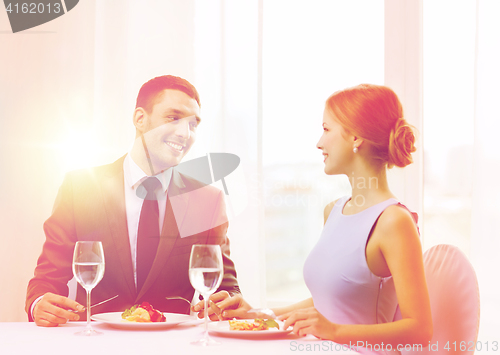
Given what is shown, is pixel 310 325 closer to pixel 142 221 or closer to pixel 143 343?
pixel 143 343

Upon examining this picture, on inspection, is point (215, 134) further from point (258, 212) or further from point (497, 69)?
point (497, 69)

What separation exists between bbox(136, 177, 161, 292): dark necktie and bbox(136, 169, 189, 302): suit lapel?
42mm

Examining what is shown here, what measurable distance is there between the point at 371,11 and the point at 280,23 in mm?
517

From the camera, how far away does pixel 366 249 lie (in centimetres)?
136

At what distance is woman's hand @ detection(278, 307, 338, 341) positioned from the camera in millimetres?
1055

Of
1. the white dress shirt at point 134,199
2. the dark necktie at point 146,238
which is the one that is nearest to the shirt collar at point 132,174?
the white dress shirt at point 134,199

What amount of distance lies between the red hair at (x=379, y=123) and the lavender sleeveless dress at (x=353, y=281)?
184 mm

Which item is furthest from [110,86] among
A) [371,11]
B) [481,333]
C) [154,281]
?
[481,333]

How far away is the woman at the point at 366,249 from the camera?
3.75ft

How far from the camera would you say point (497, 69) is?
2.17 metres

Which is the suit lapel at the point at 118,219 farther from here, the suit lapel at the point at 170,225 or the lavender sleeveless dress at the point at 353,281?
the lavender sleeveless dress at the point at 353,281

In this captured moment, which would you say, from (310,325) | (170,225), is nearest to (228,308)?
(310,325)

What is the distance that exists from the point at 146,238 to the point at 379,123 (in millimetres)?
1009

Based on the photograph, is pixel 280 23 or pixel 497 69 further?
pixel 280 23
